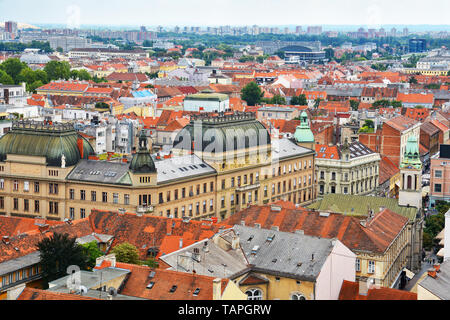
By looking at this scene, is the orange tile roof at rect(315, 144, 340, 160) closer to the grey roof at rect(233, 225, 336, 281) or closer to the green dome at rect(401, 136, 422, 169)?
the green dome at rect(401, 136, 422, 169)

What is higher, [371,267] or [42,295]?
[42,295]

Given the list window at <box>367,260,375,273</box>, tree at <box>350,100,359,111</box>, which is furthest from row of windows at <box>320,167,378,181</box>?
tree at <box>350,100,359,111</box>

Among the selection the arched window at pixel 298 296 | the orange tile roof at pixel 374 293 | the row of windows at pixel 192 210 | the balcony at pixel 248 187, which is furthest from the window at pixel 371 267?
the balcony at pixel 248 187

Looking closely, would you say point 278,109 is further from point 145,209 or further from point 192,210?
point 145,209

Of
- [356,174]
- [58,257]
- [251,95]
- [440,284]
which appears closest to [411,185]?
[356,174]

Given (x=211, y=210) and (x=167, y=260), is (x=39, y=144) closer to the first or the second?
(x=211, y=210)

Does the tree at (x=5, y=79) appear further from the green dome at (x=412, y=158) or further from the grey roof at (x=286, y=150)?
the green dome at (x=412, y=158)
